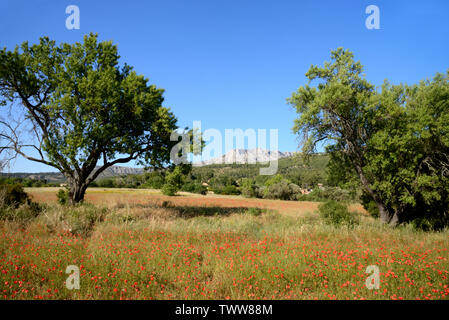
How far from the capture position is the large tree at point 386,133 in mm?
13102

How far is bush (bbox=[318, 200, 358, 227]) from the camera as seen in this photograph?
13.8 m

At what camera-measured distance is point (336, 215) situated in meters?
14.4

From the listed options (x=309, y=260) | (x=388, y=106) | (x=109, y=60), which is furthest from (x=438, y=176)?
(x=109, y=60)

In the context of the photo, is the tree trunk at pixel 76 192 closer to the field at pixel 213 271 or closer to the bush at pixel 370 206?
the field at pixel 213 271

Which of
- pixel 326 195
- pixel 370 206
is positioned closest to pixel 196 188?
pixel 326 195

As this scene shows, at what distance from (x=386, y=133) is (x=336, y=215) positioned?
565 cm

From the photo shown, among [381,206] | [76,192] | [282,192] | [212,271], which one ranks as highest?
[76,192]

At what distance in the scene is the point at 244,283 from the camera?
209 inches

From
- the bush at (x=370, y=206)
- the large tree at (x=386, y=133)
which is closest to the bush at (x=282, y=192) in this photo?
the bush at (x=370, y=206)

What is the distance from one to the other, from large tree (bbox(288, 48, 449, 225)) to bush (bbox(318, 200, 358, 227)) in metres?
2.14

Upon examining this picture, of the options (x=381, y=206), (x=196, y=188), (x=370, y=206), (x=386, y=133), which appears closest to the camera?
(x=386, y=133)

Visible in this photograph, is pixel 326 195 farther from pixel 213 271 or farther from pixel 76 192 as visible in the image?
pixel 213 271

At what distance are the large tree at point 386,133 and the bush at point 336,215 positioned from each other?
7.02ft

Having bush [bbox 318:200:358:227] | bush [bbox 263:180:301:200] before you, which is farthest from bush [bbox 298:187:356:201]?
bush [bbox 318:200:358:227]
